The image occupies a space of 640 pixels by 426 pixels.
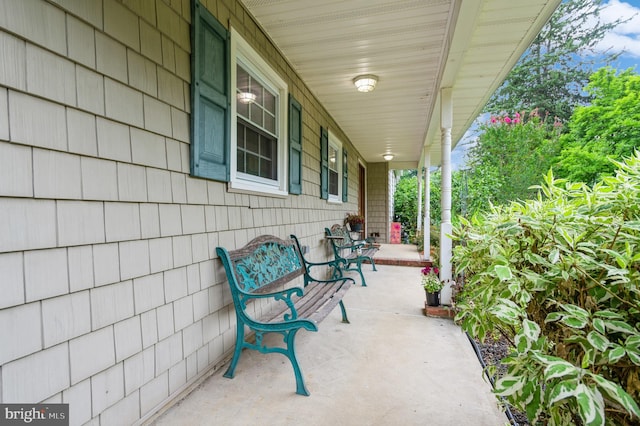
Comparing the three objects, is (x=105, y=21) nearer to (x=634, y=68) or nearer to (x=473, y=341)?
(x=473, y=341)

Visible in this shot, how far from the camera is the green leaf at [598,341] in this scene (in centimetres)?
79

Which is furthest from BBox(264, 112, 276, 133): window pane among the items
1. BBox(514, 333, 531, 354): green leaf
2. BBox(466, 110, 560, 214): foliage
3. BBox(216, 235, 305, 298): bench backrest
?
BBox(466, 110, 560, 214): foliage

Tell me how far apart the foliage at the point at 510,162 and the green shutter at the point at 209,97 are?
22.0 ft

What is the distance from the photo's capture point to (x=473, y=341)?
2488 mm

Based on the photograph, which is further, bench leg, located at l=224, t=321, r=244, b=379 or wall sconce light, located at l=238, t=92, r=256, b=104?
wall sconce light, located at l=238, t=92, r=256, b=104

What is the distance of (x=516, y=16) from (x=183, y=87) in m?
2.56

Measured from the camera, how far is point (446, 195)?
334 centimetres

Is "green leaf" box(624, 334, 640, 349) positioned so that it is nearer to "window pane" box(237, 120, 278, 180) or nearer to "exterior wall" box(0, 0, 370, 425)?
"exterior wall" box(0, 0, 370, 425)

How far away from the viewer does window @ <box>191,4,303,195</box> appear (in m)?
1.86

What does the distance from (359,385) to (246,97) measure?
8.07 ft

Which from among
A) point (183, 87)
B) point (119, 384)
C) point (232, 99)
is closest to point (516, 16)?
point (232, 99)

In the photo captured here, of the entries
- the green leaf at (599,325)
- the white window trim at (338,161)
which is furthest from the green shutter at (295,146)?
the green leaf at (599,325)

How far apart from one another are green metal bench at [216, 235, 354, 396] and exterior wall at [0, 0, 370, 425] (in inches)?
7.1

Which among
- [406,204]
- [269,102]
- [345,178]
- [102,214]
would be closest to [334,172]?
[345,178]
